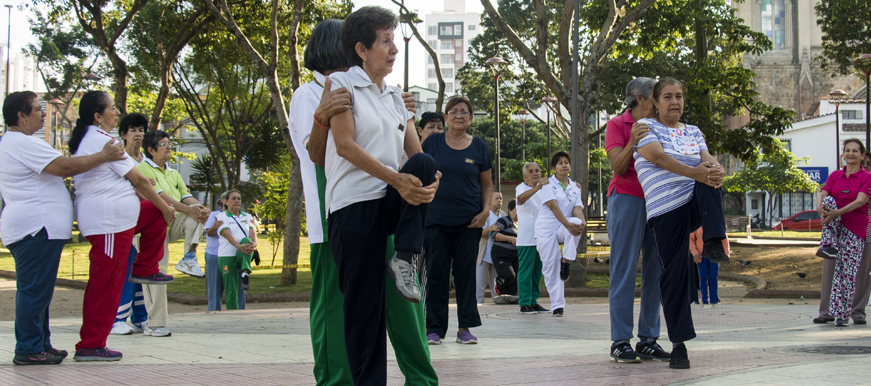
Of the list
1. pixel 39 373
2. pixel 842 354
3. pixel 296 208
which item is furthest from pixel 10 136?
pixel 296 208

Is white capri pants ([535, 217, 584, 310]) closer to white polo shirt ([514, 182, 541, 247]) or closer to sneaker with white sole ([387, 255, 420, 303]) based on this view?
white polo shirt ([514, 182, 541, 247])

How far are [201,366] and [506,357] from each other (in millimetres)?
2040

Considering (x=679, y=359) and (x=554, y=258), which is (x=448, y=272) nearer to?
(x=679, y=359)

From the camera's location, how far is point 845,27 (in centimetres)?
2111

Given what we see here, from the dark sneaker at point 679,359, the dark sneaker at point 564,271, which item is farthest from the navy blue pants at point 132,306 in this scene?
the dark sneaker at point 564,271

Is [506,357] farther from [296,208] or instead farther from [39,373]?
[296,208]

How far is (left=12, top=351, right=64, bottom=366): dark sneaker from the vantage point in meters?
4.79

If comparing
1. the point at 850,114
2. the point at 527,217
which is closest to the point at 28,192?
the point at 527,217

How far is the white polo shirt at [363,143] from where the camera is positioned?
298cm

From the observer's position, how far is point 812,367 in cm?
426

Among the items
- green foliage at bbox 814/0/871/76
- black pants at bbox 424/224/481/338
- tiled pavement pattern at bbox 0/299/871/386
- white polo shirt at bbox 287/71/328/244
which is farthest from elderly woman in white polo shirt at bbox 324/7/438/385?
green foliage at bbox 814/0/871/76

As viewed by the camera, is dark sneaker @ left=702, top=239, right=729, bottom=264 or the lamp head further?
the lamp head

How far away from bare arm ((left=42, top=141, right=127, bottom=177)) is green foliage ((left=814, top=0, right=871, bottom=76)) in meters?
20.3

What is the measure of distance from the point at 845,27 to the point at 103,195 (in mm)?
21787
